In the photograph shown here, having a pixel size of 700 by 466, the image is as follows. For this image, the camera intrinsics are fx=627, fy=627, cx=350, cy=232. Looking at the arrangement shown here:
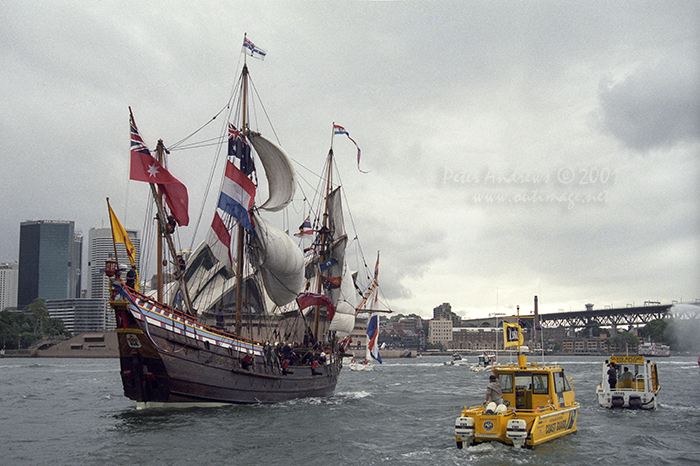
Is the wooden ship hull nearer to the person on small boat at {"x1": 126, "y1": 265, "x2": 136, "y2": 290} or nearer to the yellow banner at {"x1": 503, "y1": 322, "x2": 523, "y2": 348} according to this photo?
the person on small boat at {"x1": 126, "y1": 265, "x2": 136, "y2": 290}

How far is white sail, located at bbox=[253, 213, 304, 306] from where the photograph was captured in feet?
118

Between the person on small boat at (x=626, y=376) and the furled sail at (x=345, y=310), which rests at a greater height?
the furled sail at (x=345, y=310)

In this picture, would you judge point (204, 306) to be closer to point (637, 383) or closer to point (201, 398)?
point (201, 398)

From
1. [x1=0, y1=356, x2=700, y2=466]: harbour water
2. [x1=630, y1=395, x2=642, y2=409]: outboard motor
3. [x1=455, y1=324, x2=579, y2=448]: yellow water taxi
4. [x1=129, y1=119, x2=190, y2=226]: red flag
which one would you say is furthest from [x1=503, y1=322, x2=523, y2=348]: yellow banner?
[x1=129, y1=119, x2=190, y2=226]: red flag

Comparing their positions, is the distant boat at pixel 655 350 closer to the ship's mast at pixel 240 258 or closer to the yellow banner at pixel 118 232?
the ship's mast at pixel 240 258

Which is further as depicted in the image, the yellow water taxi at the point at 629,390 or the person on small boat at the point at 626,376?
the person on small boat at the point at 626,376

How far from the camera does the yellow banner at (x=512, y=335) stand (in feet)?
62.7

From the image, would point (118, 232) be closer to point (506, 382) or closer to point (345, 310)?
point (506, 382)

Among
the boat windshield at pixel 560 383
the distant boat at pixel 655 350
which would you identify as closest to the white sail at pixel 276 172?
the boat windshield at pixel 560 383

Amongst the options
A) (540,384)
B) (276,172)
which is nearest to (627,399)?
(540,384)

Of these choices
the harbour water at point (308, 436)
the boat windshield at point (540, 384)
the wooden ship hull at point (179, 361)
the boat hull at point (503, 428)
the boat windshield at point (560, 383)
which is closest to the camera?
the boat hull at point (503, 428)

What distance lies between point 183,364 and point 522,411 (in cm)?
1535

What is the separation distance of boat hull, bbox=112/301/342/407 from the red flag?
6022mm

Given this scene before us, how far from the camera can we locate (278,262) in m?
36.8
